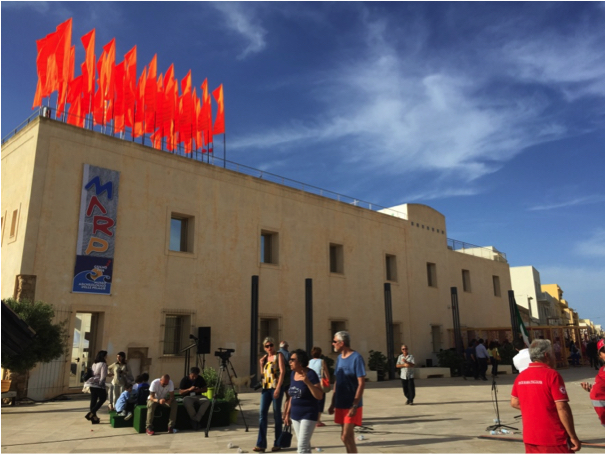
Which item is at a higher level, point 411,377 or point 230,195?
point 230,195

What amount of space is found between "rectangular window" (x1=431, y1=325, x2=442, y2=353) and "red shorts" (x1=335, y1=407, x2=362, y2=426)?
2407cm

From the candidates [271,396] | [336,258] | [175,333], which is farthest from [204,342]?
[336,258]

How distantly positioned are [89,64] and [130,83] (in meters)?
1.56

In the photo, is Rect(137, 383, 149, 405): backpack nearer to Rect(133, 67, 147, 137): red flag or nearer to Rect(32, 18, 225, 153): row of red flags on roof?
Rect(32, 18, 225, 153): row of red flags on roof

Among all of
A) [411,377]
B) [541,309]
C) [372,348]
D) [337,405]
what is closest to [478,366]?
[372,348]

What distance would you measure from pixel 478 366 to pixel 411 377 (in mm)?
9458

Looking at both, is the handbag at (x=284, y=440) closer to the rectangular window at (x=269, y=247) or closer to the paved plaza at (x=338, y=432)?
the paved plaza at (x=338, y=432)

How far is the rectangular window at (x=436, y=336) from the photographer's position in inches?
1119

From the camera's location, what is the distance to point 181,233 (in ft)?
62.8

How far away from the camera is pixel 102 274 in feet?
53.3

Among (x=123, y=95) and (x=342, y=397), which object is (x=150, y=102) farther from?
(x=342, y=397)

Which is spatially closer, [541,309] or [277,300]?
[277,300]

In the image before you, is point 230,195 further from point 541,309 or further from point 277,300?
point 541,309

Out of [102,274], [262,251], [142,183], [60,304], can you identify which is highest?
[142,183]
